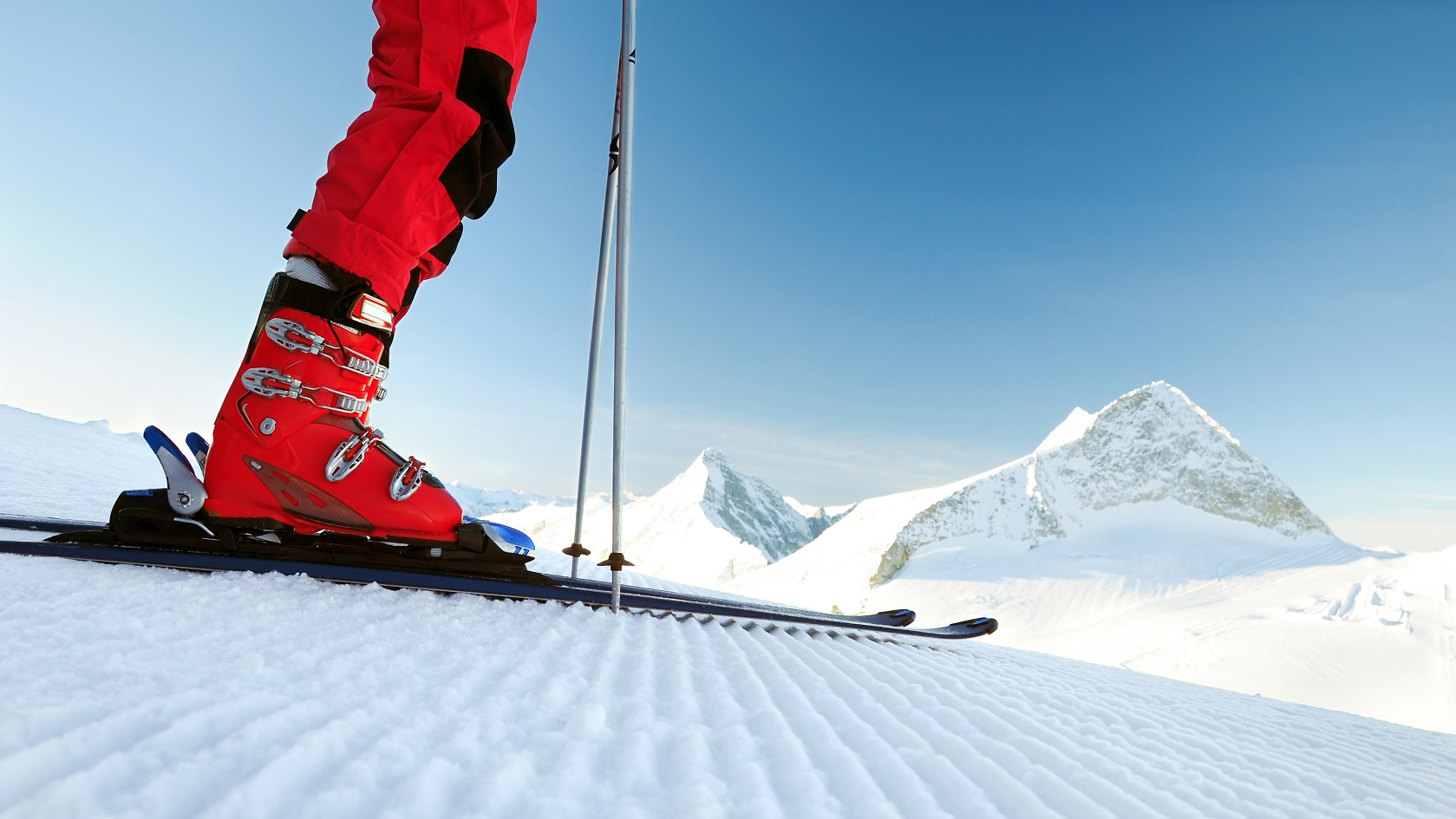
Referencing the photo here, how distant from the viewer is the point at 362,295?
0.86 m

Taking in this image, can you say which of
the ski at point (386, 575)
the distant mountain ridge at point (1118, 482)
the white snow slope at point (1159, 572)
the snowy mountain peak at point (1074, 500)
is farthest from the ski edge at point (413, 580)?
the distant mountain ridge at point (1118, 482)

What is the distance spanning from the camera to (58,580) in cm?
65

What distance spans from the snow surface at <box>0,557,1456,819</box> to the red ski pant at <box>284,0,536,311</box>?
0.44 m

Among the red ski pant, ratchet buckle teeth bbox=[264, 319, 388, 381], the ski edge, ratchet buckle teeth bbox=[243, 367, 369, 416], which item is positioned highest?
the red ski pant

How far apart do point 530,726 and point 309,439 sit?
2.05ft

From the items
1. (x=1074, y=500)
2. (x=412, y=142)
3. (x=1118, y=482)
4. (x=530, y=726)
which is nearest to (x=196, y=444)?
(x=412, y=142)

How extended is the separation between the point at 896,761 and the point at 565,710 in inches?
10.0

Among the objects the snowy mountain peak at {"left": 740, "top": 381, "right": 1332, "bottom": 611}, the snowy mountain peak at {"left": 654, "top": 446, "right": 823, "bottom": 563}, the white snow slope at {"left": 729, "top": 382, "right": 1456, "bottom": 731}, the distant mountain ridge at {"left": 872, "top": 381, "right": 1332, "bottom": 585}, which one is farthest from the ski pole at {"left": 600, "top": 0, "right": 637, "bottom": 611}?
the snowy mountain peak at {"left": 654, "top": 446, "right": 823, "bottom": 563}

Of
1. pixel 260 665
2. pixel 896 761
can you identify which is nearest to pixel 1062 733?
pixel 896 761

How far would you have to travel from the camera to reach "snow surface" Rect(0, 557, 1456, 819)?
34cm

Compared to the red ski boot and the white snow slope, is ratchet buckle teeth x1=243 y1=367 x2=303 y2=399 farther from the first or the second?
the white snow slope

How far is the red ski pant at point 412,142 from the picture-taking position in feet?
A: 2.81

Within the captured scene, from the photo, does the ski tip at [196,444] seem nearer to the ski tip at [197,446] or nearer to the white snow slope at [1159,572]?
the ski tip at [197,446]

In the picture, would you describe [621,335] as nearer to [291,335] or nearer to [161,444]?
[291,335]
